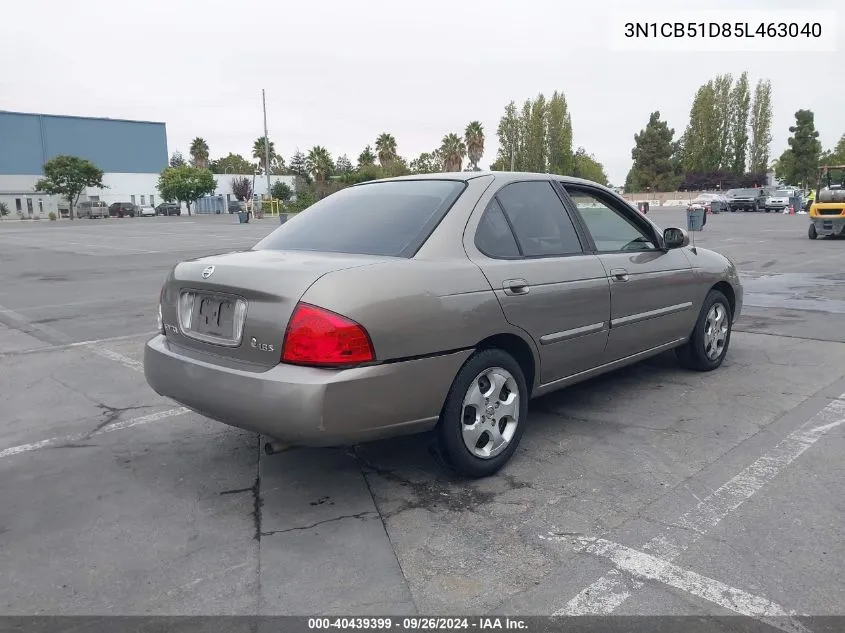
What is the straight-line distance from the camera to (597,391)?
5340mm

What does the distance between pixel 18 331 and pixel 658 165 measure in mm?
86326

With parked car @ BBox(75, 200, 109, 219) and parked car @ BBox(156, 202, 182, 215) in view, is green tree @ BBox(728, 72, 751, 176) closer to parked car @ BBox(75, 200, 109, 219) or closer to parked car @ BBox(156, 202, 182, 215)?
parked car @ BBox(156, 202, 182, 215)

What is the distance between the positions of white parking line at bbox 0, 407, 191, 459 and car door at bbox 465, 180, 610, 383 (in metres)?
2.26

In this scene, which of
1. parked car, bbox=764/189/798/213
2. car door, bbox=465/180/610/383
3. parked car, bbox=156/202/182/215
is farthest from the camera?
parked car, bbox=156/202/182/215

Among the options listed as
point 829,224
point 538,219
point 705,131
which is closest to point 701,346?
point 538,219

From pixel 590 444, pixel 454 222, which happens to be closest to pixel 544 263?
pixel 454 222

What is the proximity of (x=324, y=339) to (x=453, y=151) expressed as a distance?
77167 millimetres

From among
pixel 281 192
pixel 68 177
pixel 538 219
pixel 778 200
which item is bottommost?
pixel 538 219

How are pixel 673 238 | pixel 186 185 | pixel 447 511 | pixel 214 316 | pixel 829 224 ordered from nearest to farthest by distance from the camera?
pixel 447 511
pixel 214 316
pixel 673 238
pixel 829 224
pixel 186 185

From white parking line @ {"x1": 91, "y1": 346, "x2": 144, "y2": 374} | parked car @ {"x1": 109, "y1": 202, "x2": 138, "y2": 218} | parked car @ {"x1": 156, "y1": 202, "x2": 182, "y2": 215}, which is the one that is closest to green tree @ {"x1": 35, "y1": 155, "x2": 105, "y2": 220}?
parked car @ {"x1": 109, "y1": 202, "x2": 138, "y2": 218}

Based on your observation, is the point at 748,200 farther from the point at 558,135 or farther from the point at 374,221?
the point at 374,221

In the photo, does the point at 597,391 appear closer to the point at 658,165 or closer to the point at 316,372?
the point at 316,372

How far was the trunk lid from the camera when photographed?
3201 mm

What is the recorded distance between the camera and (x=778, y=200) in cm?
4591
